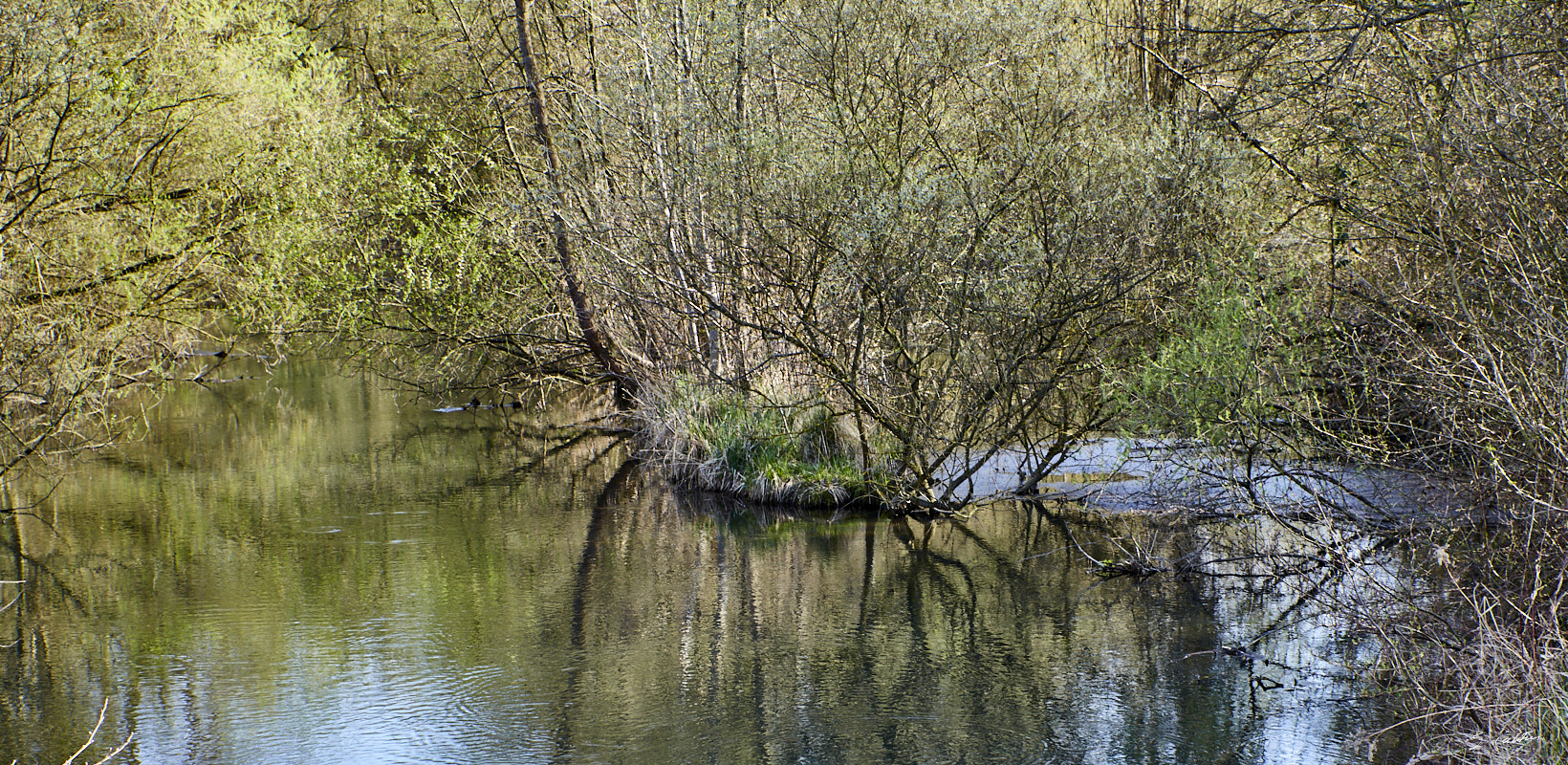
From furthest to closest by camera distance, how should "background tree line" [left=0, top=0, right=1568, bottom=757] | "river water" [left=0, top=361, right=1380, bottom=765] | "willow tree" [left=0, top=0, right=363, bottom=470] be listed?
1. "willow tree" [left=0, top=0, right=363, bottom=470]
2. "river water" [left=0, top=361, right=1380, bottom=765]
3. "background tree line" [left=0, top=0, right=1568, bottom=757]

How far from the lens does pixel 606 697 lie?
780cm

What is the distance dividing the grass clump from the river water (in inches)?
16.1

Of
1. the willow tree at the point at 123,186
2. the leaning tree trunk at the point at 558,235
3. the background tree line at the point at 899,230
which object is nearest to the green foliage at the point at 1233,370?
the background tree line at the point at 899,230

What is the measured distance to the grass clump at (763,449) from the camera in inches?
531

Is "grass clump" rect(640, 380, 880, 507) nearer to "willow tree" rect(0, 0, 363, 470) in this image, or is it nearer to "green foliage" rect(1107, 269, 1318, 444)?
"green foliage" rect(1107, 269, 1318, 444)

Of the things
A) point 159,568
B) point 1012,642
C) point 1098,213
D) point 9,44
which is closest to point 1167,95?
point 1098,213

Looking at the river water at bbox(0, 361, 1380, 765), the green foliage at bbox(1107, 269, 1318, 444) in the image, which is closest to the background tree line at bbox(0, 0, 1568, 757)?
the green foliage at bbox(1107, 269, 1318, 444)

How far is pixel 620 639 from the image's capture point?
29.5 feet

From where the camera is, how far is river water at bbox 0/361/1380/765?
7.16m

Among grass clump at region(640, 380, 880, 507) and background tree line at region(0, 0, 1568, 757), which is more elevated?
background tree line at region(0, 0, 1568, 757)

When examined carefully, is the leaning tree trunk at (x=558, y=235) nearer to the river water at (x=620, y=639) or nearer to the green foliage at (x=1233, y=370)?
the river water at (x=620, y=639)

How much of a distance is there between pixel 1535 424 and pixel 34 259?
15.0 m

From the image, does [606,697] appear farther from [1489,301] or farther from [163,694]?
[1489,301]

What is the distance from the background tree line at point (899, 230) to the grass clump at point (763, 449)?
53 mm
